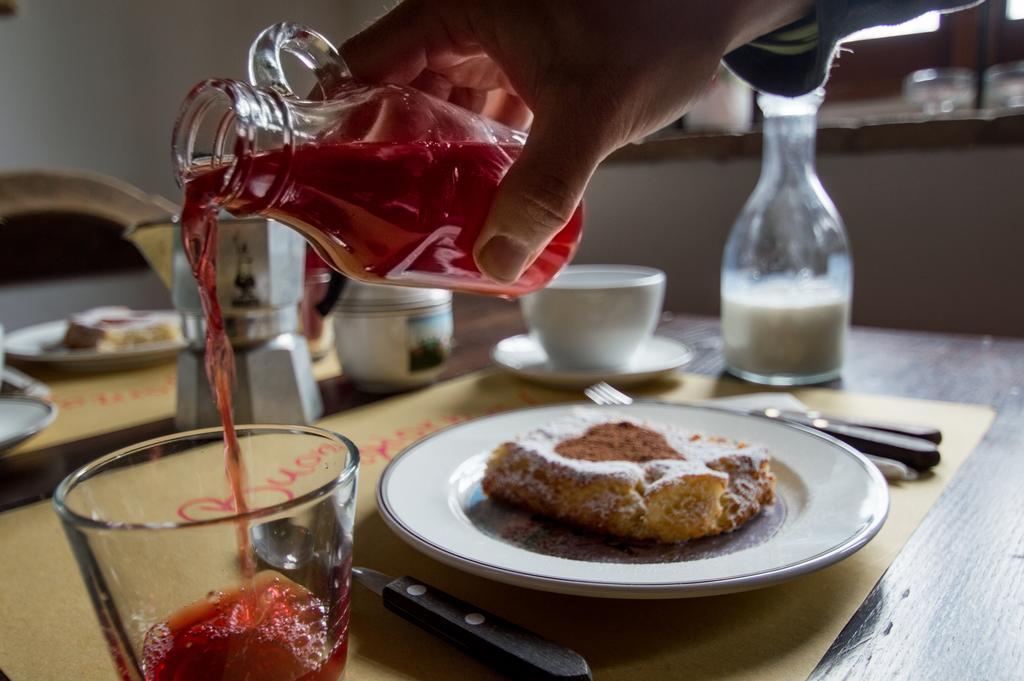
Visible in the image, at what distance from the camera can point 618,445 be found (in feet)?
2.25

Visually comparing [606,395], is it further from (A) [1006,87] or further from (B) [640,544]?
(A) [1006,87]

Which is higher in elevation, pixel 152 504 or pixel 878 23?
pixel 878 23

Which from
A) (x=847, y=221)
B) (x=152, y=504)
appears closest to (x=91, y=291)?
(x=847, y=221)

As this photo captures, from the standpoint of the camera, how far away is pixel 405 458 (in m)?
0.70

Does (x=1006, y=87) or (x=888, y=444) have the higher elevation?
(x=1006, y=87)

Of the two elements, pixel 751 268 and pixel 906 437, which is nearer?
pixel 906 437

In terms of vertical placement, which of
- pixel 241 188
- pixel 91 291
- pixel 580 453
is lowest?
pixel 91 291

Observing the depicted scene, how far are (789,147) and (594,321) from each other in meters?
0.36

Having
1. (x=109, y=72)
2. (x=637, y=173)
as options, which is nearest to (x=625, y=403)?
(x=637, y=173)

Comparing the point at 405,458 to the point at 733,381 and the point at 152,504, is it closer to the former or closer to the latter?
the point at 152,504

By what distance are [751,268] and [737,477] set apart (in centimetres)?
58

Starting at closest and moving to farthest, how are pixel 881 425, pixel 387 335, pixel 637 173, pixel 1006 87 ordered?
pixel 881 425 < pixel 387 335 < pixel 1006 87 < pixel 637 173

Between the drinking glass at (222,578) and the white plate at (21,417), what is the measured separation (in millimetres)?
397

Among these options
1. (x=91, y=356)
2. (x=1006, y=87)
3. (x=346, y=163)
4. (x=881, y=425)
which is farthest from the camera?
(x=1006, y=87)
